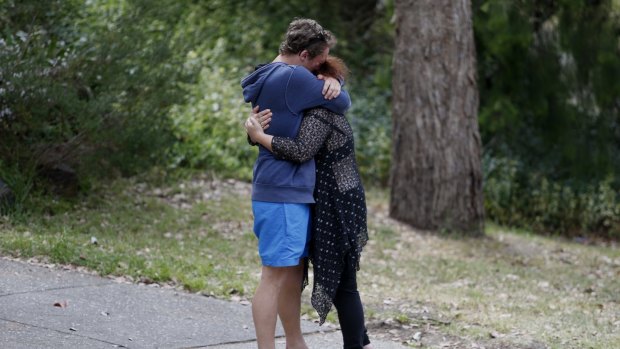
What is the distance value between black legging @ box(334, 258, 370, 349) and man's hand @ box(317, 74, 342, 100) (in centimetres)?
85

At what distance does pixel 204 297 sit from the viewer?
22.1 ft

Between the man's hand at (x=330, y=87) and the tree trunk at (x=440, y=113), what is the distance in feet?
19.0

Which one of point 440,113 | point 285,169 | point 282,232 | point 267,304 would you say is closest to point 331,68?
point 285,169

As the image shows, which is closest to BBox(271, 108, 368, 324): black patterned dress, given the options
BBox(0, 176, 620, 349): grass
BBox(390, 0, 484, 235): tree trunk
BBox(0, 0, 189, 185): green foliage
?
BBox(0, 176, 620, 349): grass

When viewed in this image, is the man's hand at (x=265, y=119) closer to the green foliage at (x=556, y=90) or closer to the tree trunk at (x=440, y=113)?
the tree trunk at (x=440, y=113)

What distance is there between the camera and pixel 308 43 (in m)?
4.75

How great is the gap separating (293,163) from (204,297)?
2300 mm

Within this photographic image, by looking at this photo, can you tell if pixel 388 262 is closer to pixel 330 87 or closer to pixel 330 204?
pixel 330 204

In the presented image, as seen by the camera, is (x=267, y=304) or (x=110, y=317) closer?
(x=267, y=304)

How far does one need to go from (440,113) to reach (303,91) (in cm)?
594

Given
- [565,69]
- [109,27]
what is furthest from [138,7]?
[565,69]

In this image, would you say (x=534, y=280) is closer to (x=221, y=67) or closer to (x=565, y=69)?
(x=565, y=69)

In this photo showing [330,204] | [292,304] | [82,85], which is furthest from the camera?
[82,85]

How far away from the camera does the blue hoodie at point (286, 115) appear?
469cm
